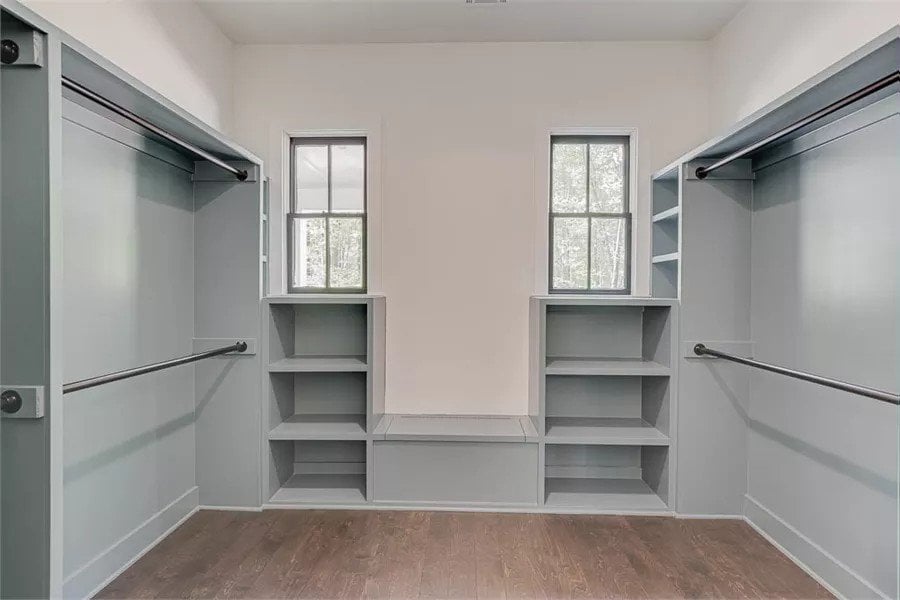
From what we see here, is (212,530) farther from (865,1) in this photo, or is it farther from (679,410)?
(865,1)

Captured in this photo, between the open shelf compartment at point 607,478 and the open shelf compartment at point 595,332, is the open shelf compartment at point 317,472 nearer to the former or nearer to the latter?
the open shelf compartment at point 607,478

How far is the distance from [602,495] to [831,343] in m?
1.55

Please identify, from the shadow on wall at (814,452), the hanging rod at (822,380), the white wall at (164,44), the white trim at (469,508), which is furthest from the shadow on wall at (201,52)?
the shadow on wall at (814,452)

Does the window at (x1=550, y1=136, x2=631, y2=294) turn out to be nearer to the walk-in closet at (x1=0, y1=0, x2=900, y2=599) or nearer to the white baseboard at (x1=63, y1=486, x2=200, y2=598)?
the walk-in closet at (x1=0, y1=0, x2=900, y2=599)

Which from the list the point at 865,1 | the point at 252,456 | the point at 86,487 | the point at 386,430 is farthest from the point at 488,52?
the point at 86,487

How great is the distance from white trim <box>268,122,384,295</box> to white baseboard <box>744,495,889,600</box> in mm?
2596

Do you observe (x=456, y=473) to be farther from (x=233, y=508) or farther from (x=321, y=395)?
(x=233, y=508)

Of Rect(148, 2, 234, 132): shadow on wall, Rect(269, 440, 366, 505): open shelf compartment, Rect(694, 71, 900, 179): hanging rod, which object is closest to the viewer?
Rect(694, 71, 900, 179): hanging rod

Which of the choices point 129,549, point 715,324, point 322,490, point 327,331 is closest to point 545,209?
point 715,324

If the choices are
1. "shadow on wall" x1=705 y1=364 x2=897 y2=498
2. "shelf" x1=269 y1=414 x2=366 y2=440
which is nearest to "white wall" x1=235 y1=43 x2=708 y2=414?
"shelf" x1=269 y1=414 x2=366 y2=440

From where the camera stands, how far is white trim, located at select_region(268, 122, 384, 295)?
3.45m

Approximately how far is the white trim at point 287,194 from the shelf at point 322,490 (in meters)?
1.26

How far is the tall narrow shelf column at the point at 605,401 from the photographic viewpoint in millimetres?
3014

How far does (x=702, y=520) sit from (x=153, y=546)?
297 cm
